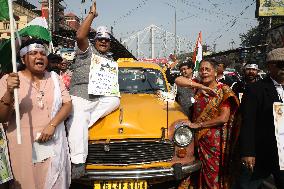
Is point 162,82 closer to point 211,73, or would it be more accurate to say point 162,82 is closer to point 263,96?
point 211,73

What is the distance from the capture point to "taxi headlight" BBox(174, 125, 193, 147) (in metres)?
4.01

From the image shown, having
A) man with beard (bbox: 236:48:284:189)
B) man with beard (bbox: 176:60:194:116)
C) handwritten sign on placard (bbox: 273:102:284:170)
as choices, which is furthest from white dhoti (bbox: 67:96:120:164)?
handwritten sign on placard (bbox: 273:102:284:170)

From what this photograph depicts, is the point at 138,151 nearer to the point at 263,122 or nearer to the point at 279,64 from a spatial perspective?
the point at 263,122

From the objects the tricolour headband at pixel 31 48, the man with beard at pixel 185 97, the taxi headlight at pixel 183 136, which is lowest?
the taxi headlight at pixel 183 136

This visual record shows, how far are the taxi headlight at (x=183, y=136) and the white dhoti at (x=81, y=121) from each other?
35.6 inches

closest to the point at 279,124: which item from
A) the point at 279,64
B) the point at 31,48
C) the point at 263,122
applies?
the point at 263,122

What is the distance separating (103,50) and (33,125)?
4.58 ft

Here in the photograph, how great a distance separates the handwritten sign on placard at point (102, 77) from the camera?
153 inches

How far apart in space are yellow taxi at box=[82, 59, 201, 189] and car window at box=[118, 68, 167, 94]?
3.95 feet

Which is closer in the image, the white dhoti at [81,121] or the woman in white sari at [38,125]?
the woman in white sari at [38,125]

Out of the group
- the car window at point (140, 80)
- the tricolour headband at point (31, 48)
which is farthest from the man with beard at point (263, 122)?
the car window at point (140, 80)

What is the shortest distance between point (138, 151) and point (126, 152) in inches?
5.4

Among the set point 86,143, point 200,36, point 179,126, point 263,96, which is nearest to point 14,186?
point 86,143

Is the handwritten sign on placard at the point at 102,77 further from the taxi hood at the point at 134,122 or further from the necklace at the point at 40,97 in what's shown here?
the necklace at the point at 40,97
